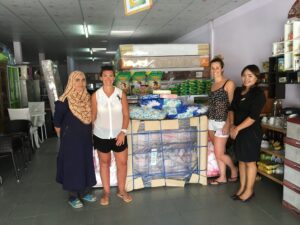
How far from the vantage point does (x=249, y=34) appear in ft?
14.2

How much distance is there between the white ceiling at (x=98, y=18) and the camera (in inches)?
169

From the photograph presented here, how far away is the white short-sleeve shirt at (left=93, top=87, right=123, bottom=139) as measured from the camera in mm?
2734

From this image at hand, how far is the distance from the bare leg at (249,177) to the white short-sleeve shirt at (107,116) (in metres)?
1.40

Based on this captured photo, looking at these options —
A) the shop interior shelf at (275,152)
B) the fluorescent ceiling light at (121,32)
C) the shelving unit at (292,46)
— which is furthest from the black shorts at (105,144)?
the fluorescent ceiling light at (121,32)

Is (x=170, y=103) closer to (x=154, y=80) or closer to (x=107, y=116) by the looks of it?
(x=107, y=116)

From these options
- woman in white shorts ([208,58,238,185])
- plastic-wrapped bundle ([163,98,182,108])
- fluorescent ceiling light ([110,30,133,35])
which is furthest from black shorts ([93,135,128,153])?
fluorescent ceiling light ([110,30,133,35])

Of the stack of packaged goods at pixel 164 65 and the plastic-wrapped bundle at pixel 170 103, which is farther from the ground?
the stack of packaged goods at pixel 164 65

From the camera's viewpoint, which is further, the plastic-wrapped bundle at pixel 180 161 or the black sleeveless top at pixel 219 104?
the plastic-wrapped bundle at pixel 180 161

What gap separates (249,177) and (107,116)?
5.27 ft

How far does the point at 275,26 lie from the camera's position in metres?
3.66

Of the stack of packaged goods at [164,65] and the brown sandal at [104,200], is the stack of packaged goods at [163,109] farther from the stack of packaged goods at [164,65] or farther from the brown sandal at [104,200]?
the stack of packaged goods at [164,65]

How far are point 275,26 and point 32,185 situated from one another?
12.7 ft

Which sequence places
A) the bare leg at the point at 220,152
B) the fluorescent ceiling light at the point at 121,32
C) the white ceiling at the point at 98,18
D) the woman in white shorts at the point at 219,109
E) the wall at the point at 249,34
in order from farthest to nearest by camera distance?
the fluorescent ceiling light at the point at 121,32, the white ceiling at the point at 98,18, the wall at the point at 249,34, the bare leg at the point at 220,152, the woman in white shorts at the point at 219,109

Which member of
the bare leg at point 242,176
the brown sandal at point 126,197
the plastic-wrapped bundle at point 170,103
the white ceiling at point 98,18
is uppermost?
the white ceiling at point 98,18
